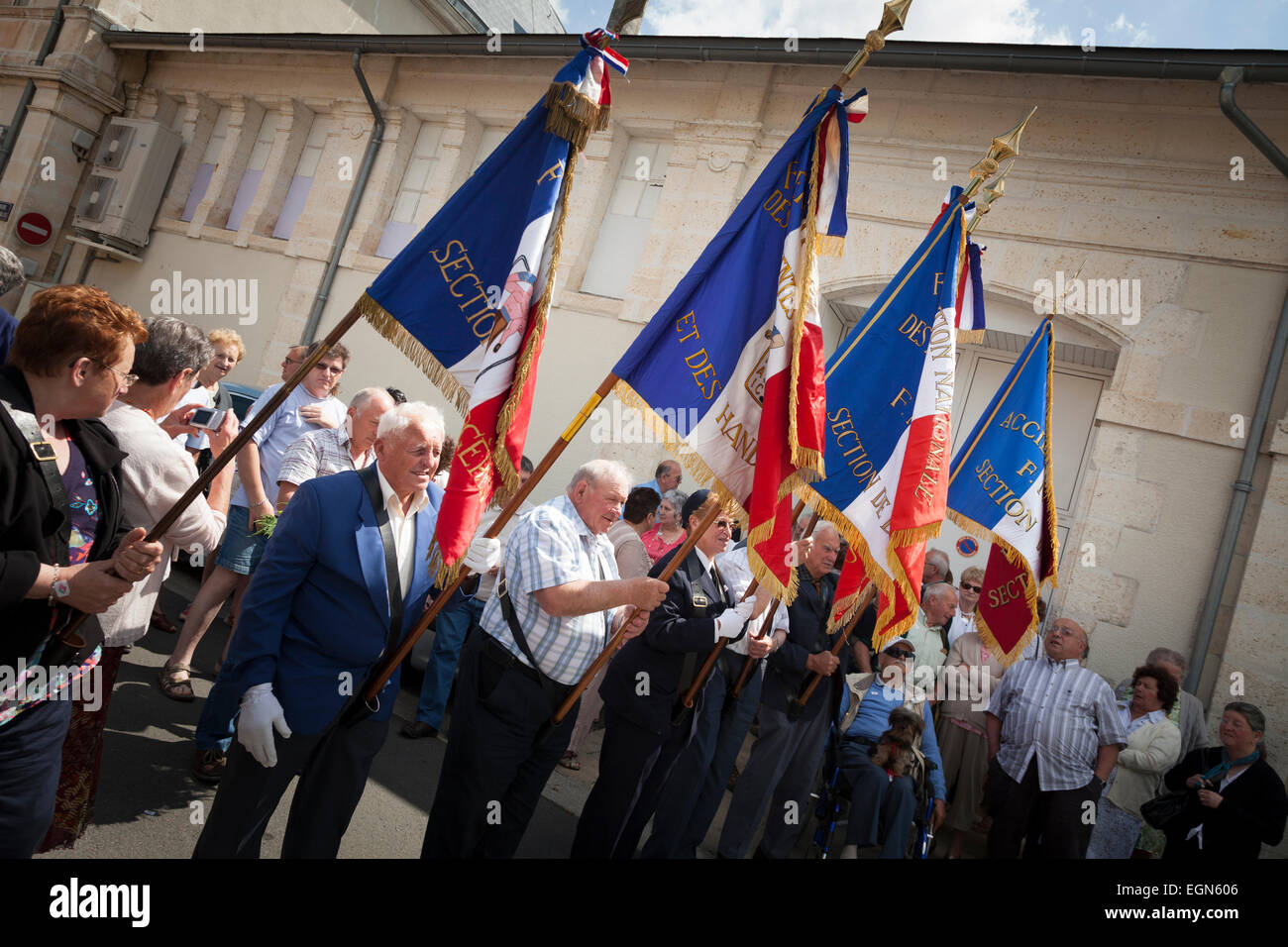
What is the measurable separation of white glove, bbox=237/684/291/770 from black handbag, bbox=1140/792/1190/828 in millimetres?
4938

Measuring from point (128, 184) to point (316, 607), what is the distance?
1394 centimetres

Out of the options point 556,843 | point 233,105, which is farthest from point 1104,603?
point 233,105

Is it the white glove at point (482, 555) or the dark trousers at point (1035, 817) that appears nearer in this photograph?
the white glove at point (482, 555)

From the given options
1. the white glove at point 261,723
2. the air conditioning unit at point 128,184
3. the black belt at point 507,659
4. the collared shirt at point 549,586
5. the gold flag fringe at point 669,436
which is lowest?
the white glove at point 261,723

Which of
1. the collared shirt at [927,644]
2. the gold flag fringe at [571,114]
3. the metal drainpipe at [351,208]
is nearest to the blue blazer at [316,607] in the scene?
the gold flag fringe at [571,114]

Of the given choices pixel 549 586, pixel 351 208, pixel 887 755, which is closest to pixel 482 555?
pixel 549 586

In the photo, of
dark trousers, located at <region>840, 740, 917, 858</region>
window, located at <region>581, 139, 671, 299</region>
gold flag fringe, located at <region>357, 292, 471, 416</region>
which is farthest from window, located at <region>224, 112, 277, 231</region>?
dark trousers, located at <region>840, 740, 917, 858</region>

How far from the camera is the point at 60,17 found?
48.5ft

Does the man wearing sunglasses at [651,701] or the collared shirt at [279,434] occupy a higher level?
the collared shirt at [279,434]

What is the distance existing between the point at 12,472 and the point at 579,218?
922cm

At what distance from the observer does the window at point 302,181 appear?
511 inches

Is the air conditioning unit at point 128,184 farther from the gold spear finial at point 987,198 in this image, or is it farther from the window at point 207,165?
the gold spear finial at point 987,198

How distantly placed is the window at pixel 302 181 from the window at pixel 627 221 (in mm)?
5107

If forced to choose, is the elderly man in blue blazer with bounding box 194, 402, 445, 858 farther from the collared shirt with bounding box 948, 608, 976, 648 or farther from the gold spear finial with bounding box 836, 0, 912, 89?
the collared shirt with bounding box 948, 608, 976, 648
